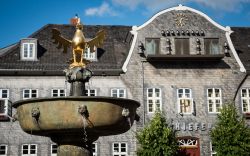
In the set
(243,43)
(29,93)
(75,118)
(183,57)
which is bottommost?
(75,118)

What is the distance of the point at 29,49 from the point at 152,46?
8.17 m

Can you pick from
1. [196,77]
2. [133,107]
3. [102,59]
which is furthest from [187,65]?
[133,107]

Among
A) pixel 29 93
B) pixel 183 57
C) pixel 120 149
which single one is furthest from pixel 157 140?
pixel 29 93

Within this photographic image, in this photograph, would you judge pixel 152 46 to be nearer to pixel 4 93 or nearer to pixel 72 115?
pixel 4 93

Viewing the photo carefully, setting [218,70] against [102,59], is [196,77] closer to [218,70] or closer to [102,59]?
[218,70]

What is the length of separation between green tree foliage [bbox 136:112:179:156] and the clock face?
746 cm

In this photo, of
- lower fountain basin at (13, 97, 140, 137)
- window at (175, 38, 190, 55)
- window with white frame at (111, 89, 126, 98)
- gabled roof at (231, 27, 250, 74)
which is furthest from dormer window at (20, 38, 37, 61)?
lower fountain basin at (13, 97, 140, 137)

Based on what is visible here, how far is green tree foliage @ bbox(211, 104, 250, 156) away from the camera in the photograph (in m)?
25.9

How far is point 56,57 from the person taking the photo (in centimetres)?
2991

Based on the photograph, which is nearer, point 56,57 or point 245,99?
point 245,99

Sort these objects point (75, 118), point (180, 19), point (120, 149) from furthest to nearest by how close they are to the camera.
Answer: point (180, 19)
point (120, 149)
point (75, 118)

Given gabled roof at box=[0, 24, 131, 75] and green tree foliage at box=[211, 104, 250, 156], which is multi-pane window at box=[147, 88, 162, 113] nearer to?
gabled roof at box=[0, 24, 131, 75]

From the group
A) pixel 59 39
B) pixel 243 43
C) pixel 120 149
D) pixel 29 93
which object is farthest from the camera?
pixel 243 43

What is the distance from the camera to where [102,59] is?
1188 inches
